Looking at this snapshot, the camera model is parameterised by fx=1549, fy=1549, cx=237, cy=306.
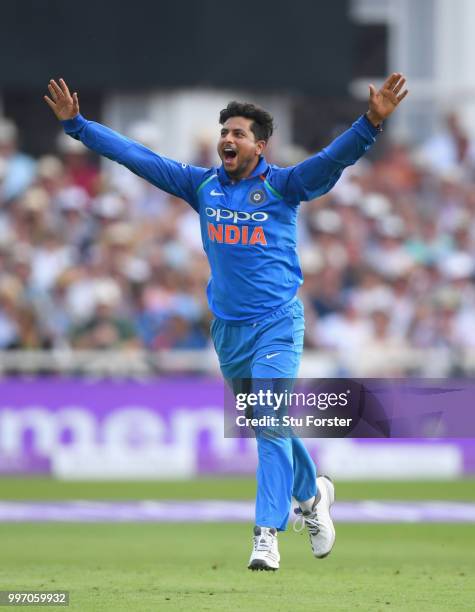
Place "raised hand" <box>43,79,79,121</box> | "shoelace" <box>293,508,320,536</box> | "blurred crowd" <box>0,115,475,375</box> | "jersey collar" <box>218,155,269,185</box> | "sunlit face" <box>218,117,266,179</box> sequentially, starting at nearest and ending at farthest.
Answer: "sunlit face" <box>218,117,266,179</box>
"jersey collar" <box>218,155,269,185</box>
"raised hand" <box>43,79,79,121</box>
"shoelace" <box>293,508,320,536</box>
"blurred crowd" <box>0,115,475,375</box>

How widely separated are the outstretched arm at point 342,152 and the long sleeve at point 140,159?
557 mm

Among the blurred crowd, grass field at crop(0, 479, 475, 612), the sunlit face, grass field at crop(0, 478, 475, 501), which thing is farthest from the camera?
the blurred crowd

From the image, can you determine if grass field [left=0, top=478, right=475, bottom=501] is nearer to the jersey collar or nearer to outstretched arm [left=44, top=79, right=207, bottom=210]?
outstretched arm [left=44, top=79, right=207, bottom=210]

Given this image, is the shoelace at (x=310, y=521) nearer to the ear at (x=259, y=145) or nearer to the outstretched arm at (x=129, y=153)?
the outstretched arm at (x=129, y=153)

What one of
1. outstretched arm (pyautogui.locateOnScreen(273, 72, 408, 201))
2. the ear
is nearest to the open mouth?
the ear

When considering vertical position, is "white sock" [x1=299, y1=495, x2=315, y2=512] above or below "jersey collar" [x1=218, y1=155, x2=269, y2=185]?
below

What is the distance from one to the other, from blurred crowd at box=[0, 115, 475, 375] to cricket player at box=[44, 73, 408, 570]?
608 cm

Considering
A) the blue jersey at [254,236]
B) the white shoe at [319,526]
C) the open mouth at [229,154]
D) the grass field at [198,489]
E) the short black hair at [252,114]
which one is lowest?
the grass field at [198,489]

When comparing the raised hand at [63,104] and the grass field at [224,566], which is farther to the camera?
the raised hand at [63,104]

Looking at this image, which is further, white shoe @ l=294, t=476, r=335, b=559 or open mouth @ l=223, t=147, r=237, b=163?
white shoe @ l=294, t=476, r=335, b=559

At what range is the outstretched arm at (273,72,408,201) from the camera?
291 inches

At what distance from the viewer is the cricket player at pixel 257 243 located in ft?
24.8

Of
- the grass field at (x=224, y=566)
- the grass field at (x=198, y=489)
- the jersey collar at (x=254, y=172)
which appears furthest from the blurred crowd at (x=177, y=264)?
the jersey collar at (x=254, y=172)

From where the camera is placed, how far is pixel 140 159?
26.6 ft
